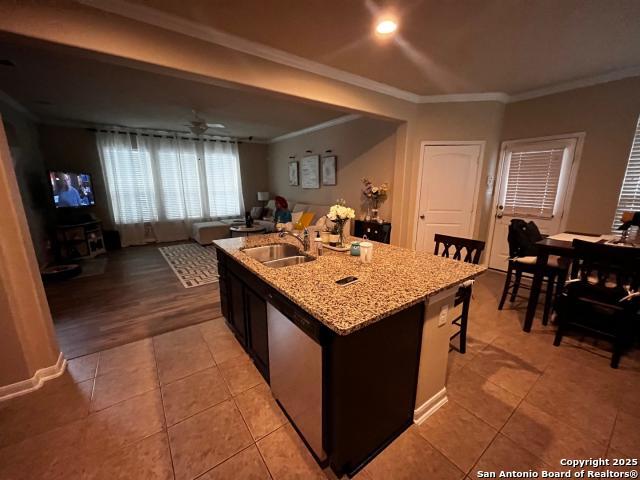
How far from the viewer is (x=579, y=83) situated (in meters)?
3.10

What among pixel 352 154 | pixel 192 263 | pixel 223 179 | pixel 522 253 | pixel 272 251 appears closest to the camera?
pixel 272 251

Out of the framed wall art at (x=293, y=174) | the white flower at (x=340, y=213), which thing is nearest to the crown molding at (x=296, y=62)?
the white flower at (x=340, y=213)

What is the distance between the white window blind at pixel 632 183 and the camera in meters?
2.86

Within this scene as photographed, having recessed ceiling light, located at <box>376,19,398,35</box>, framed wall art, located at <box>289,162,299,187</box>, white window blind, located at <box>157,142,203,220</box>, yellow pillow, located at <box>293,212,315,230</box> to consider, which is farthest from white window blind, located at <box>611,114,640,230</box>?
white window blind, located at <box>157,142,203,220</box>

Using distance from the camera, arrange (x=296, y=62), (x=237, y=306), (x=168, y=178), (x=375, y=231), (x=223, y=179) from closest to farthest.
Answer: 1. (x=237, y=306)
2. (x=296, y=62)
3. (x=375, y=231)
4. (x=168, y=178)
5. (x=223, y=179)

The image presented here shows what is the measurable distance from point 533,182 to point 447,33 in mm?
2666

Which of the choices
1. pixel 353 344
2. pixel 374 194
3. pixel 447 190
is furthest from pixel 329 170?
pixel 353 344

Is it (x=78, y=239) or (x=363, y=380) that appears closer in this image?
(x=363, y=380)

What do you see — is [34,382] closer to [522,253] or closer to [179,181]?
[522,253]

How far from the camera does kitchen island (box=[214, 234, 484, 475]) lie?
3.63 ft

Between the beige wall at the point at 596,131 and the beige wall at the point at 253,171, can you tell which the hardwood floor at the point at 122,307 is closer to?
the beige wall at the point at 253,171

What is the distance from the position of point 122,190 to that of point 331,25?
19.4 feet

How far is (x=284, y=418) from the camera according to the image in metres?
1.58

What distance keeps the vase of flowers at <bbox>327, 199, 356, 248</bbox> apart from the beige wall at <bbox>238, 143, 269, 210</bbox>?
19.7 feet
